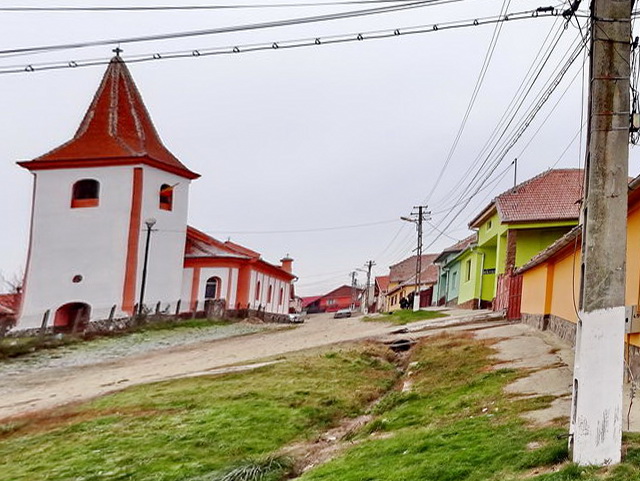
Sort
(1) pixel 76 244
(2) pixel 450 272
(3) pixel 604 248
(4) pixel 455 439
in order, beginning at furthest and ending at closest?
(2) pixel 450 272 < (1) pixel 76 244 < (4) pixel 455 439 < (3) pixel 604 248

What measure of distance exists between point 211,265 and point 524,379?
2680 cm

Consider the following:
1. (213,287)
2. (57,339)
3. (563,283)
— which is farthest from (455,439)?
(213,287)

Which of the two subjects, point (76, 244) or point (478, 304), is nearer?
point (478, 304)

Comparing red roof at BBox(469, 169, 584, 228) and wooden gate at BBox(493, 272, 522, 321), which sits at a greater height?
red roof at BBox(469, 169, 584, 228)

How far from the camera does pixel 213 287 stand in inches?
1378

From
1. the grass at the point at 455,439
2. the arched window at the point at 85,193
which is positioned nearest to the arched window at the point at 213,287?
the arched window at the point at 85,193

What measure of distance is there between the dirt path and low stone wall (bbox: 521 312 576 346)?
4.62 metres

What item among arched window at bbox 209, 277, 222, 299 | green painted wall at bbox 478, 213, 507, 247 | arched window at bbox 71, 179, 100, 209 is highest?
arched window at bbox 71, 179, 100, 209

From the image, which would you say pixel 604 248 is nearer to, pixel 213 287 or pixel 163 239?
pixel 163 239

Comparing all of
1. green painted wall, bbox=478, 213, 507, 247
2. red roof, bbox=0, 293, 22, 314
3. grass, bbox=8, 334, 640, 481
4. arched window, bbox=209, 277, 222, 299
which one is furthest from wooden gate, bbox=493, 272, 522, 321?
red roof, bbox=0, 293, 22, 314

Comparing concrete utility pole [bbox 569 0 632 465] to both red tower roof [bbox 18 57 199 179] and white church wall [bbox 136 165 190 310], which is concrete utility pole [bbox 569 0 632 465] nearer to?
white church wall [bbox 136 165 190 310]

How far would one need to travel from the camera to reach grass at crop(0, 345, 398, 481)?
797 centimetres

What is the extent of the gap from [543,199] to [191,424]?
18583 mm

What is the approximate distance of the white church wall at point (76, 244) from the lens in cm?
3019
